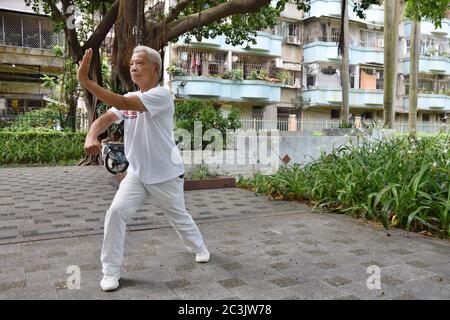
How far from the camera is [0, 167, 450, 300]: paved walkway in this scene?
2.94 m

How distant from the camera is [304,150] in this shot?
10.8m

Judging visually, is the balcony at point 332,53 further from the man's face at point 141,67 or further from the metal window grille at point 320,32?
the man's face at point 141,67

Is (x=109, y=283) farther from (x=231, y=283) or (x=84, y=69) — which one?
(x=84, y=69)

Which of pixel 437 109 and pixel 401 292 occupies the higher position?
pixel 437 109

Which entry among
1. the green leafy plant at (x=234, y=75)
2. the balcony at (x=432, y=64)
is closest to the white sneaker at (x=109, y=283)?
the green leafy plant at (x=234, y=75)

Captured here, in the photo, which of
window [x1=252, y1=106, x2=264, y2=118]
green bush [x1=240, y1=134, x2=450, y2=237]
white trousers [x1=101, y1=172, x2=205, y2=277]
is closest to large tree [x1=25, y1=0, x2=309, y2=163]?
green bush [x1=240, y1=134, x2=450, y2=237]

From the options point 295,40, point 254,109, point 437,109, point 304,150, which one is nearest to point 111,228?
point 304,150

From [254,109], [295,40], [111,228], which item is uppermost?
[295,40]

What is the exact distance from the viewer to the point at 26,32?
2112 centimetres

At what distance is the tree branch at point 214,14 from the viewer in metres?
8.52

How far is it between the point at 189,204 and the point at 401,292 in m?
3.73

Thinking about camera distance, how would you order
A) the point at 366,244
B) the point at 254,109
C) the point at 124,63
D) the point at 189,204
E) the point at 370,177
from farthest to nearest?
the point at 254,109 → the point at 124,63 → the point at 189,204 → the point at 370,177 → the point at 366,244
